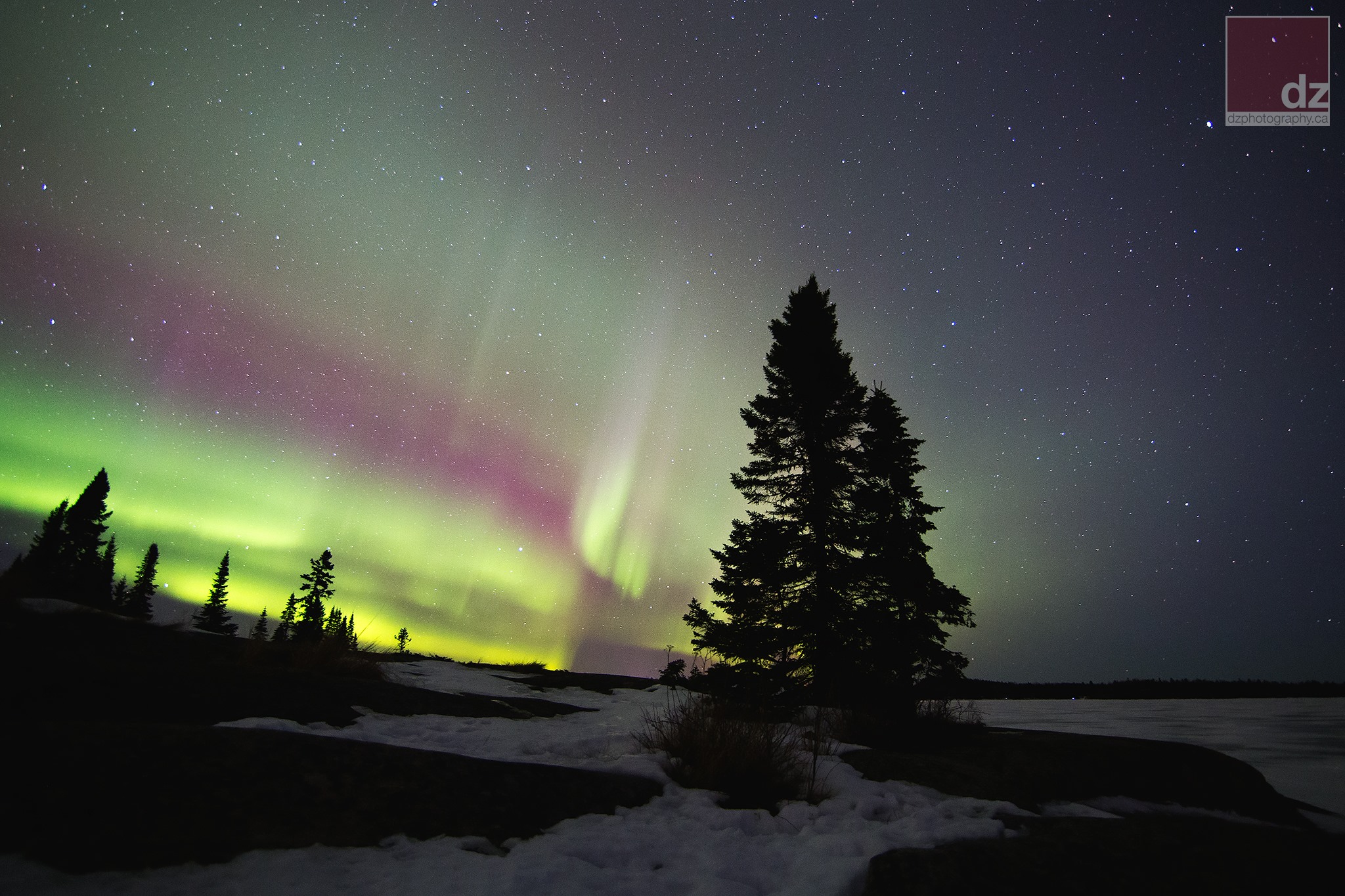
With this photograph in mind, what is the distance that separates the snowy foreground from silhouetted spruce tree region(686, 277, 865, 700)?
24.9 ft

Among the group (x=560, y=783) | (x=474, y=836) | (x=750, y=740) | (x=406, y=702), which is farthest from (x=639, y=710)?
(x=474, y=836)

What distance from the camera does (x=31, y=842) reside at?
6.12 ft

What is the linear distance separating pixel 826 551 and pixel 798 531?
0.87 metres

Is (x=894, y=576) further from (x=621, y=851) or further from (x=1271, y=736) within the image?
(x=621, y=851)

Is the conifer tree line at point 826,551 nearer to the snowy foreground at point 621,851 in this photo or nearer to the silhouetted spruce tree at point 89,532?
the snowy foreground at point 621,851

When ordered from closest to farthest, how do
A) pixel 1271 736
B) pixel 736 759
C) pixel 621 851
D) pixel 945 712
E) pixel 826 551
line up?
pixel 621 851
pixel 736 759
pixel 945 712
pixel 1271 736
pixel 826 551

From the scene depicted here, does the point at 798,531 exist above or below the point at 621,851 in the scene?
above

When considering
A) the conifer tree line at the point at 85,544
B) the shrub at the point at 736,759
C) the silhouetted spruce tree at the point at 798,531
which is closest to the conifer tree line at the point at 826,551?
the silhouetted spruce tree at the point at 798,531

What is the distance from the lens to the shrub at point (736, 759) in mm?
4359

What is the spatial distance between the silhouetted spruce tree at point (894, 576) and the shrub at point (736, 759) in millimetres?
8857

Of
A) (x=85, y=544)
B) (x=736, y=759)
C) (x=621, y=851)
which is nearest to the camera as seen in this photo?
(x=621, y=851)

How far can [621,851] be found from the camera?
9.34 ft

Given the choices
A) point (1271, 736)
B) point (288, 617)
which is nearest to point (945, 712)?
point (1271, 736)

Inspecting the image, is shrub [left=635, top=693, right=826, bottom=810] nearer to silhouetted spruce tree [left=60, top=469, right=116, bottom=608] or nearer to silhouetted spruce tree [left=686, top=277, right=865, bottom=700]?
silhouetted spruce tree [left=686, top=277, right=865, bottom=700]
